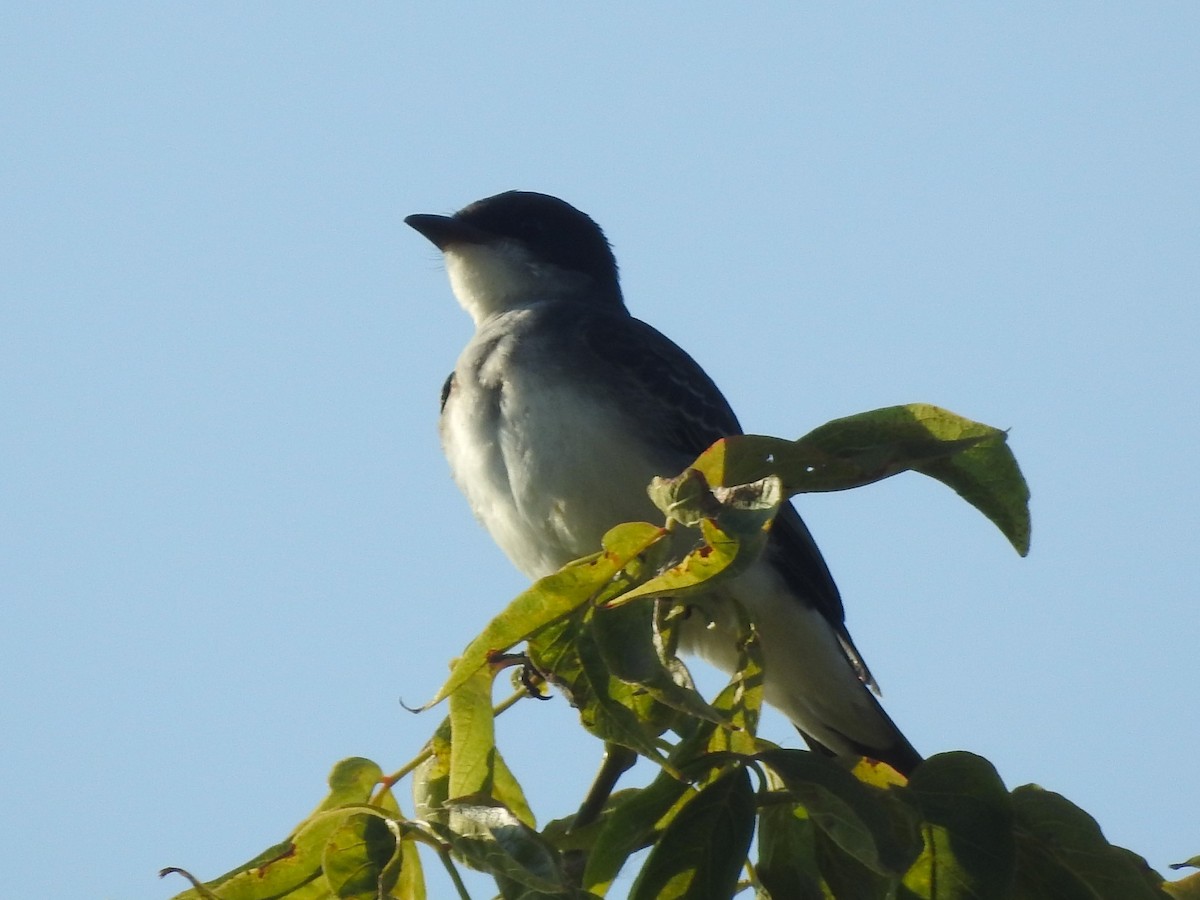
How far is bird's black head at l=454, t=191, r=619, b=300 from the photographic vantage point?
313 inches

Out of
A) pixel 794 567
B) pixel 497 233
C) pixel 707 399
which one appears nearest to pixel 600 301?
pixel 497 233

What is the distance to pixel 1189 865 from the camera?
3199mm

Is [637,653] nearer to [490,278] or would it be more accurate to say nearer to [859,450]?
[859,450]

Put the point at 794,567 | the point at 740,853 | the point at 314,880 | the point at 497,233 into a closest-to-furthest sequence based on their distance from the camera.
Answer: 1. the point at 740,853
2. the point at 314,880
3. the point at 794,567
4. the point at 497,233

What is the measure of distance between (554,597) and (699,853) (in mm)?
497

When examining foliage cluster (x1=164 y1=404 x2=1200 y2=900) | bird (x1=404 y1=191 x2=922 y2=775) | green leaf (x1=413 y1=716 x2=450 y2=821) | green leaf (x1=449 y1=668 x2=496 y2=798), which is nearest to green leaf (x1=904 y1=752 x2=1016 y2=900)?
foliage cluster (x1=164 y1=404 x2=1200 y2=900)

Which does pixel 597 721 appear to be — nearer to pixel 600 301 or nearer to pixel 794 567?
pixel 794 567

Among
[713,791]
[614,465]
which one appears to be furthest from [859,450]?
Answer: [614,465]

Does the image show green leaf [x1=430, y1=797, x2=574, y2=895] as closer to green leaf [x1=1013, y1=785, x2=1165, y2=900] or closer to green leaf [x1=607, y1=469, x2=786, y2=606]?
green leaf [x1=607, y1=469, x2=786, y2=606]

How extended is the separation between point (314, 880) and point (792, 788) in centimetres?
93

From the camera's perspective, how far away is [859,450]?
284 centimetres

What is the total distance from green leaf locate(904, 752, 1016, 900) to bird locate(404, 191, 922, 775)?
Result: 109 inches

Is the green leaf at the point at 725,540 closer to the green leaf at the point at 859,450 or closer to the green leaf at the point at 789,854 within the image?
the green leaf at the point at 859,450

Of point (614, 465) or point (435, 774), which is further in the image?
point (614, 465)
